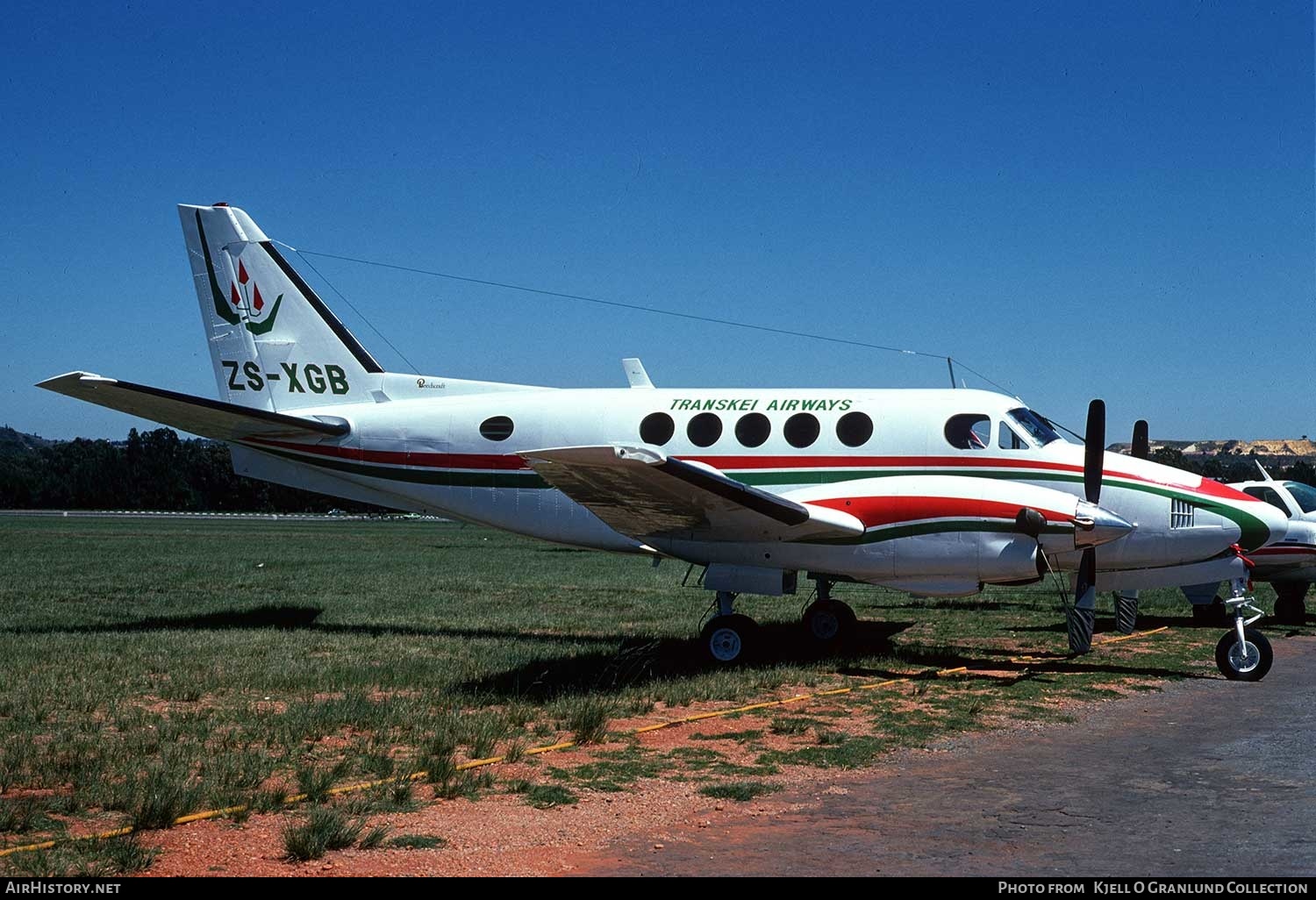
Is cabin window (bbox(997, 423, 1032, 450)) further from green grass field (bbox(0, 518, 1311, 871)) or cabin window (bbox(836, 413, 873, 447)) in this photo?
green grass field (bbox(0, 518, 1311, 871))

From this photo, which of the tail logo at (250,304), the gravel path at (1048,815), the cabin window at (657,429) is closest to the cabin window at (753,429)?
the cabin window at (657,429)

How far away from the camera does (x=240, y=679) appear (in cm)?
1269

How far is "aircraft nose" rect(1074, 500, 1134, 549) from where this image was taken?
13008mm

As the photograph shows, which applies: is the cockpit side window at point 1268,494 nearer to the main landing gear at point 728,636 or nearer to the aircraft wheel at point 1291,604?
the aircraft wheel at point 1291,604

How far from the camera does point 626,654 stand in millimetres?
15148

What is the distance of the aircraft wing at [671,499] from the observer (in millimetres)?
11648

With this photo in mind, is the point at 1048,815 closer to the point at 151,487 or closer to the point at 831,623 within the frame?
the point at 831,623

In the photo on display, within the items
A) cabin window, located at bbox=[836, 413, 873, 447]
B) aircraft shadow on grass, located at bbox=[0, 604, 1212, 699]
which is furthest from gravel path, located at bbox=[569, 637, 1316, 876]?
cabin window, located at bbox=[836, 413, 873, 447]

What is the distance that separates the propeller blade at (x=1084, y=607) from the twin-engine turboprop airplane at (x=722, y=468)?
29mm

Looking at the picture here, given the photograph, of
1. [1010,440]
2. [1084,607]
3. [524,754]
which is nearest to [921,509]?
[1010,440]

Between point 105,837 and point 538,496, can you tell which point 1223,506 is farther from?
point 105,837

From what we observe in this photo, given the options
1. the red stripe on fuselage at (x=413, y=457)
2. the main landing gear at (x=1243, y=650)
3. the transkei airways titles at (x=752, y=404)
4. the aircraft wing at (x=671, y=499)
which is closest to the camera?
the aircraft wing at (x=671, y=499)

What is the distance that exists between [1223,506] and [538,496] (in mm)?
9018
